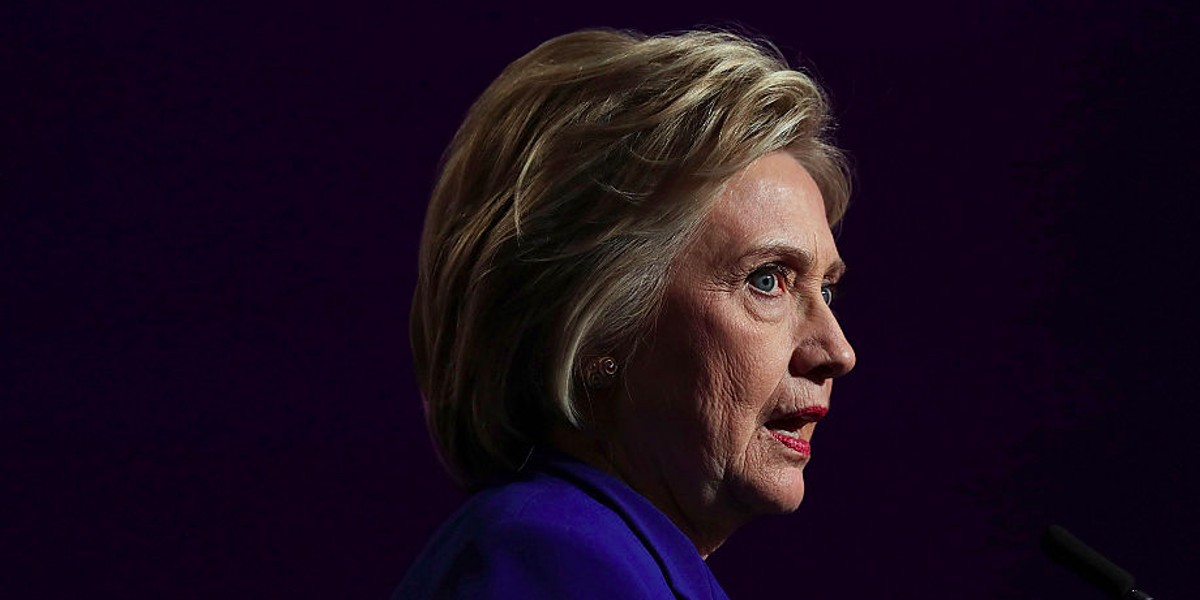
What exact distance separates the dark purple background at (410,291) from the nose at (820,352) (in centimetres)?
80

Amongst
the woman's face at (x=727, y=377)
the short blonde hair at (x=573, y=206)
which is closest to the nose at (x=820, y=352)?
the woman's face at (x=727, y=377)

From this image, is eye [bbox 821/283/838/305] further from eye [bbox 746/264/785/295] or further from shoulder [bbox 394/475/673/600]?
shoulder [bbox 394/475/673/600]

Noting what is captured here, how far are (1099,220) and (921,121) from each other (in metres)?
0.26

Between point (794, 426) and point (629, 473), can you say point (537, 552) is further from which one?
point (794, 426)

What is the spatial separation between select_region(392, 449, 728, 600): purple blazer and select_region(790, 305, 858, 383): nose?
16 centimetres

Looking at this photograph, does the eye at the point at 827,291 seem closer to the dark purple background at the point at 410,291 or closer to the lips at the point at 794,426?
the lips at the point at 794,426

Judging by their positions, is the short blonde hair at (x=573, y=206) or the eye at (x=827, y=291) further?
the eye at (x=827, y=291)

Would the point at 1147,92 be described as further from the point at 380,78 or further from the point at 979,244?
the point at 380,78

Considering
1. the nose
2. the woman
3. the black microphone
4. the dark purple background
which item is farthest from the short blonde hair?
the dark purple background

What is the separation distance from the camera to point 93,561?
6.24ft

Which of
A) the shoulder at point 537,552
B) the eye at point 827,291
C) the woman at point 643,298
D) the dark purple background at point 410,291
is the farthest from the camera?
the dark purple background at point 410,291

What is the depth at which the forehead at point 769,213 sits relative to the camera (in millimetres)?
1283

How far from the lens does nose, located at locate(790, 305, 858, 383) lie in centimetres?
131

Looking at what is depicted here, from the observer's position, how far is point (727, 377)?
127cm
